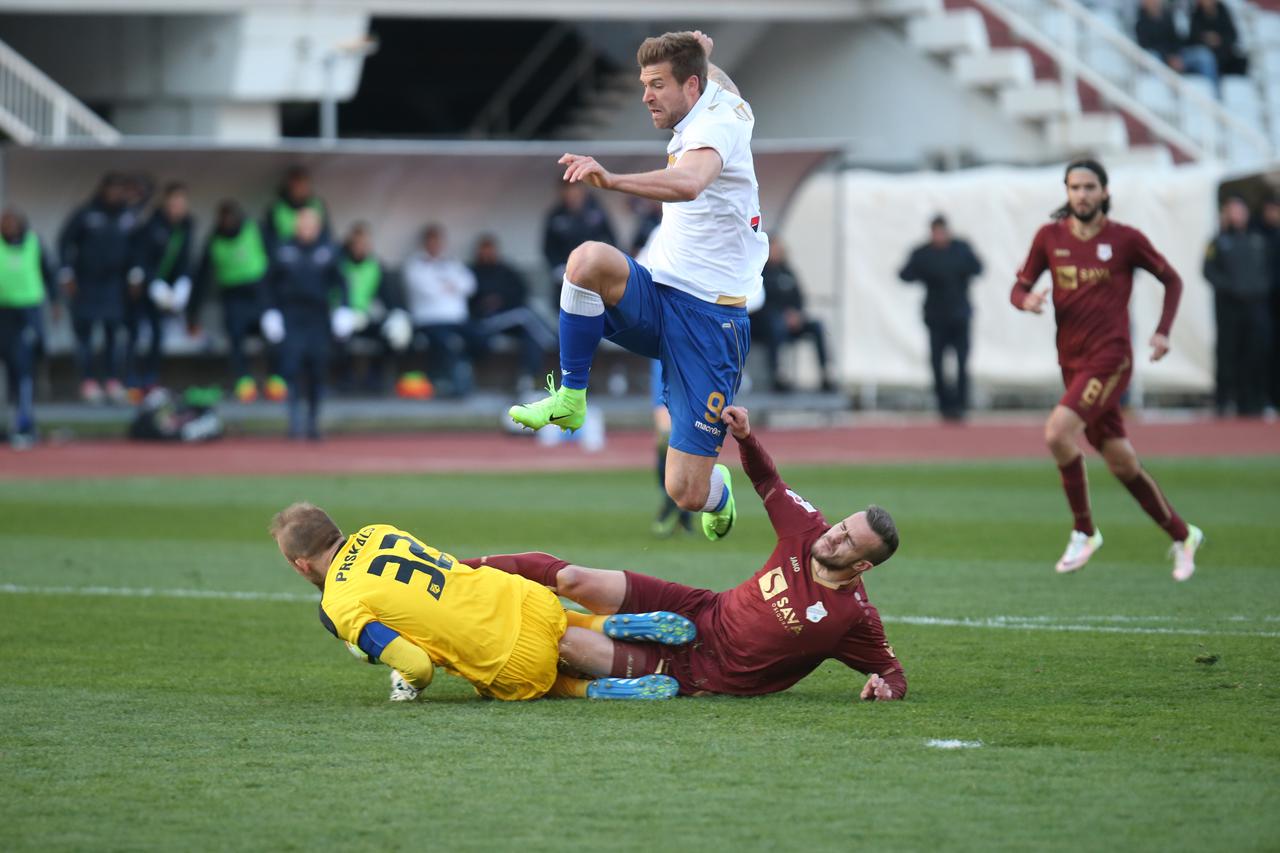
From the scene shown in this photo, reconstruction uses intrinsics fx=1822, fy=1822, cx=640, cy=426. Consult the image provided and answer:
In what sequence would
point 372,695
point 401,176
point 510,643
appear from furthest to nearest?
point 401,176
point 372,695
point 510,643

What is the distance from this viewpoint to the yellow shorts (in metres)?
6.68

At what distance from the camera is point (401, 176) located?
72.1 feet

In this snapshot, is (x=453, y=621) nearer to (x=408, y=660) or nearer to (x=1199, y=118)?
(x=408, y=660)

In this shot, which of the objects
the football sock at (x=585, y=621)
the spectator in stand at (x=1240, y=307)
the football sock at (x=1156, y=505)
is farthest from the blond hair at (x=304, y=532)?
the spectator in stand at (x=1240, y=307)

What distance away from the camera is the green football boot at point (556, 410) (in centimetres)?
740

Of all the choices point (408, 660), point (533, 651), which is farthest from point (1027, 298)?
point (408, 660)

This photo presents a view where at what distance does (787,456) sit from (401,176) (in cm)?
644

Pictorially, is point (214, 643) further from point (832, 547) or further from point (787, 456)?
point (787, 456)

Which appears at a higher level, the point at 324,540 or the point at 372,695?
the point at 324,540

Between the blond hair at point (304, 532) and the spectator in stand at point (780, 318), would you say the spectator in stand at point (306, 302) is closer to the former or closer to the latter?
the spectator in stand at point (780, 318)

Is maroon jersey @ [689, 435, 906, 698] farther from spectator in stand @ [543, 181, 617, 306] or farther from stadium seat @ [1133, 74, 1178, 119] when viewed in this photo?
stadium seat @ [1133, 74, 1178, 119]

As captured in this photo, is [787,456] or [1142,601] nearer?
[1142,601]

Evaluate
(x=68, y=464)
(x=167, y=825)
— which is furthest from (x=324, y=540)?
(x=68, y=464)

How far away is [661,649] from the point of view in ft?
22.8
